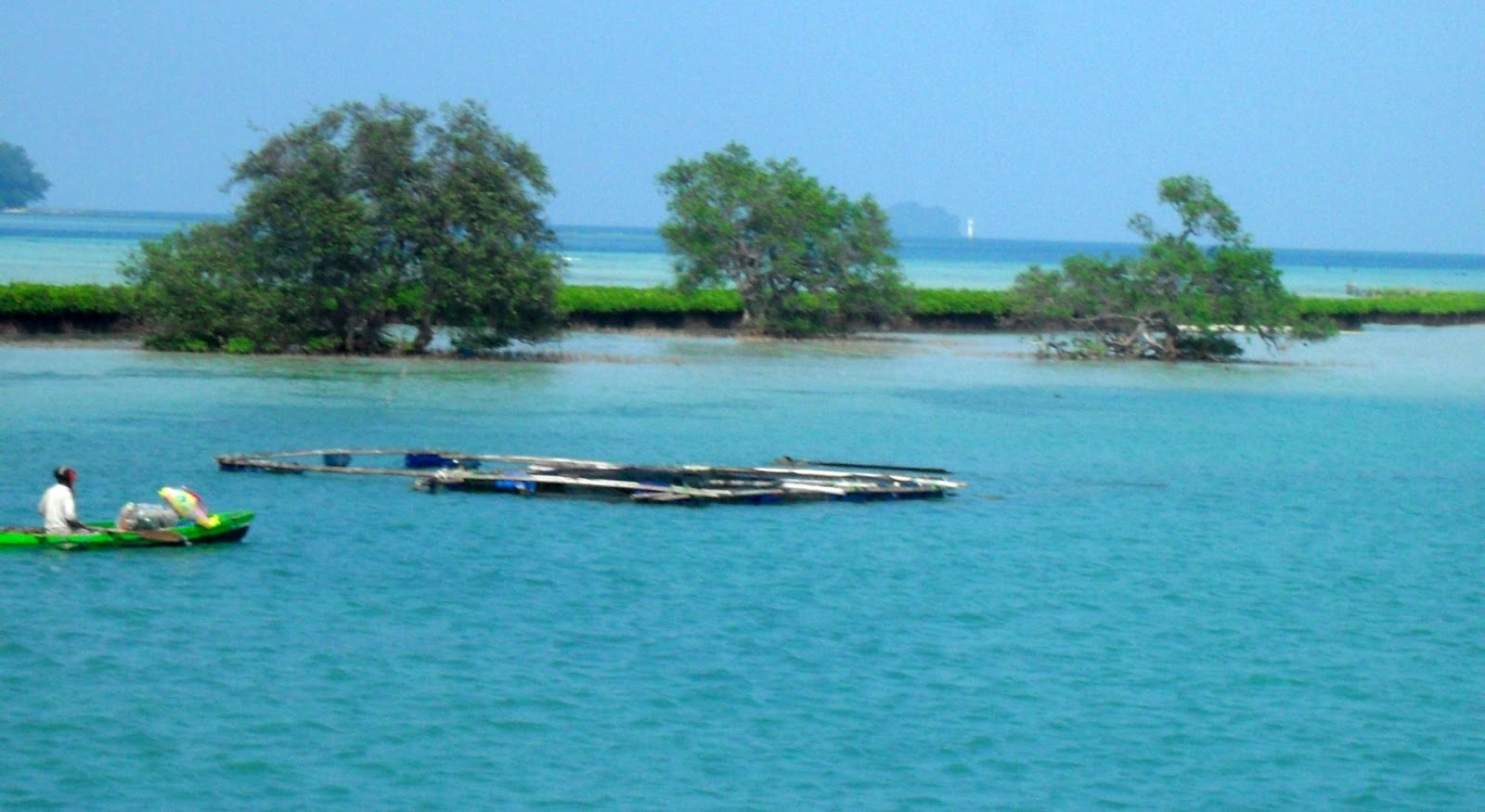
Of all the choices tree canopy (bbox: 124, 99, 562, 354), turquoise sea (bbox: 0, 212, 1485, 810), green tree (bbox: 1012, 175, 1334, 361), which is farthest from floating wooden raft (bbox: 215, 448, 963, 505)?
green tree (bbox: 1012, 175, 1334, 361)

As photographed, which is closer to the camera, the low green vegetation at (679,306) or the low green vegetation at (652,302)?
the low green vegetation at (679,306)

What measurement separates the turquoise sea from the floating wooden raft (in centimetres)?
26

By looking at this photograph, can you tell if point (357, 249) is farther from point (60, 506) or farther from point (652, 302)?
point (60, 506)

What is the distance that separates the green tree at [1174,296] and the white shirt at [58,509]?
3413 cm

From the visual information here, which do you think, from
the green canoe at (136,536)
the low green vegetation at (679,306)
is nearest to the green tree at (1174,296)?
the low green vegetation at (679,306)

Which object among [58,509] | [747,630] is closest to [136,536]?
[58,509]

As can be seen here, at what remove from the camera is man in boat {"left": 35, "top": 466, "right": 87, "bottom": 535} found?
1759 centimetres

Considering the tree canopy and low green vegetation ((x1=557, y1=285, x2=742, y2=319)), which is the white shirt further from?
low green vegetation ((x1=557, y1=285, x2=742, y2=319))

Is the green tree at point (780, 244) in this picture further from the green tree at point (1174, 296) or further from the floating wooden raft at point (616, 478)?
the floating wooden raft at point (616, 478)

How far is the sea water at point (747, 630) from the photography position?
1206 cm

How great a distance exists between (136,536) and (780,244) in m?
35.1

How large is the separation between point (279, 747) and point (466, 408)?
20204mm

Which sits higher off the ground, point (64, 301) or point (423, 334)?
point (64, 301)

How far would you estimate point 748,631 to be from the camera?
1591 cm
